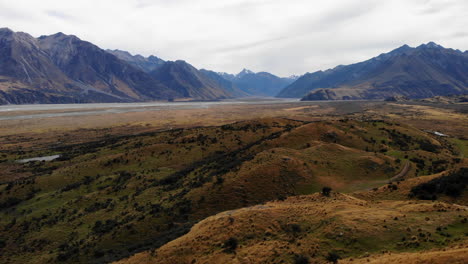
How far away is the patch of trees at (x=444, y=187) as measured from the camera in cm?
3200

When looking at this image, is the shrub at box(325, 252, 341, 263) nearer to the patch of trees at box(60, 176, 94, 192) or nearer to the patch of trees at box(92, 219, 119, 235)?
→ the patch of trees at box(92, 219, 119, 235)

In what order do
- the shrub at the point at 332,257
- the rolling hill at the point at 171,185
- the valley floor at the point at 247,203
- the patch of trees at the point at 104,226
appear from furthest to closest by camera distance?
the patch of trees at the point at 104,226 < the rolling hill at the point at 171,185 < the valley floor at the point at 247,203 < the shrub at the point at 332,257

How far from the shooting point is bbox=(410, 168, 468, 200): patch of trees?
32.0 m

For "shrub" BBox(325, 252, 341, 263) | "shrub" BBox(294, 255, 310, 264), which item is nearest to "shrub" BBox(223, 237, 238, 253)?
"shrub" BBox(294, 255, 310, 264)

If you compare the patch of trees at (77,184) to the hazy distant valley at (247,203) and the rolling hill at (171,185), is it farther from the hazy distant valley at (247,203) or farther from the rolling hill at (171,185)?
the hazy distant valley at (247,203)

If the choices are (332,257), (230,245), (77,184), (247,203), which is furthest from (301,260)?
(77,184)

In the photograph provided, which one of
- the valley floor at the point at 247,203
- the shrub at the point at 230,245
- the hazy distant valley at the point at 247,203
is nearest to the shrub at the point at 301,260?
the hazy distant valley at the point at 247,203

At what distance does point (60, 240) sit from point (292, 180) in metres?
33.1

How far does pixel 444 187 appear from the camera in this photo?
32844 millimetres

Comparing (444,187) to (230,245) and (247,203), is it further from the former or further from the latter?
(230,245)

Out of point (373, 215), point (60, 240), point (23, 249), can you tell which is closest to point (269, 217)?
point (373, 215)

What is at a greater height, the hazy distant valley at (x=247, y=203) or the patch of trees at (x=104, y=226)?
the hazy distant valley at (x=247, y=203)

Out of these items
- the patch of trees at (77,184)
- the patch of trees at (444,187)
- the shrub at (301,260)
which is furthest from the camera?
the patch of trees at (77,184)

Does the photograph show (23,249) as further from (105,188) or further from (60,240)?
(105,188)
